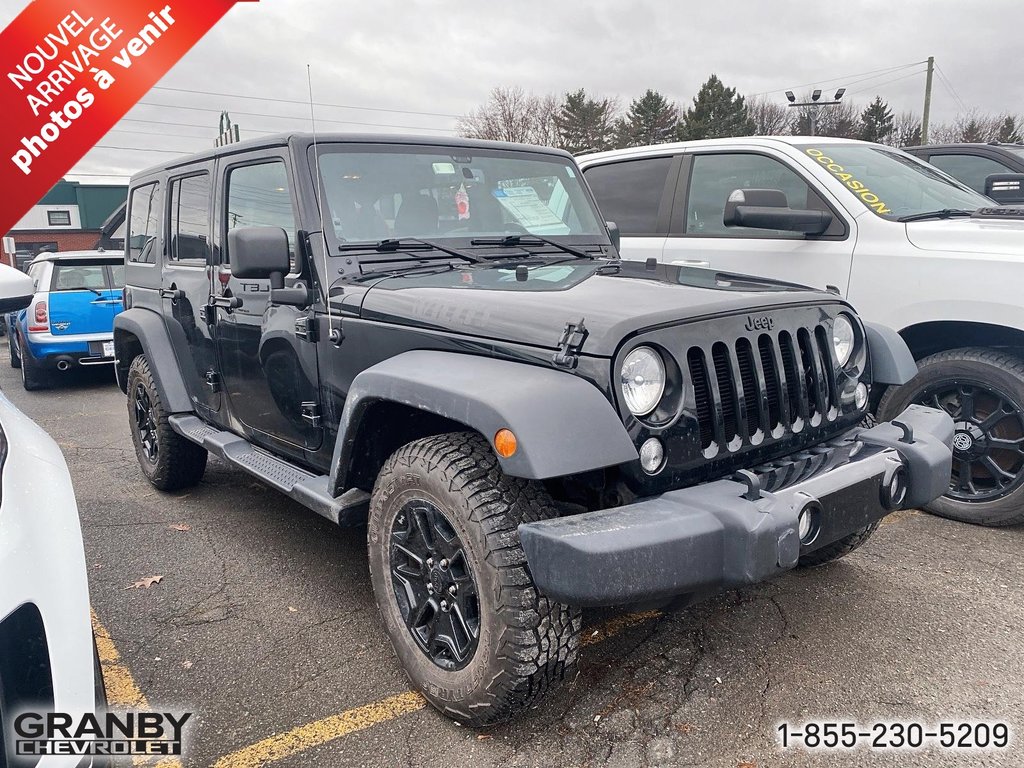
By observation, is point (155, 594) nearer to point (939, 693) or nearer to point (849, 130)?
point (939, 693)

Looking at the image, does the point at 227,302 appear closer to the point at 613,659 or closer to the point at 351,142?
the point at 351,142

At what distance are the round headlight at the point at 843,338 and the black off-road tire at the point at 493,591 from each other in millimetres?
1341

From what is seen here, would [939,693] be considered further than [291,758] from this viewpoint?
Yes

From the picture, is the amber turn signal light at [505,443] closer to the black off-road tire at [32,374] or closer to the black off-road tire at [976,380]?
the black off-road tire at [976,380]

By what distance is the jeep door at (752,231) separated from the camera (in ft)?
13.8

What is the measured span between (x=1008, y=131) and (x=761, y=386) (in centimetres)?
4984

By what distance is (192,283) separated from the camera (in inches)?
157

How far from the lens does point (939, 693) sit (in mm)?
2512

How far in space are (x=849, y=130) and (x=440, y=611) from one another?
5663cm

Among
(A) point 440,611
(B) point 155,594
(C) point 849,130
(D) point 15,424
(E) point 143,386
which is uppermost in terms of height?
(C) point 849,130

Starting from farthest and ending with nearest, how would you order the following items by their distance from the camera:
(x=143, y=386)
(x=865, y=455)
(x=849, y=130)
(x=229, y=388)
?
(x=849, y=130) < (x=143, y=386) < (x=229, y=388) < (x=865, y=455)

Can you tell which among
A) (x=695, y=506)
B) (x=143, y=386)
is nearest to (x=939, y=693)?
(x=695, y=506)

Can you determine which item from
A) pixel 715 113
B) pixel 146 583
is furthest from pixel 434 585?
pixel 715 113

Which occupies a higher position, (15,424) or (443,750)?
(15,424)
